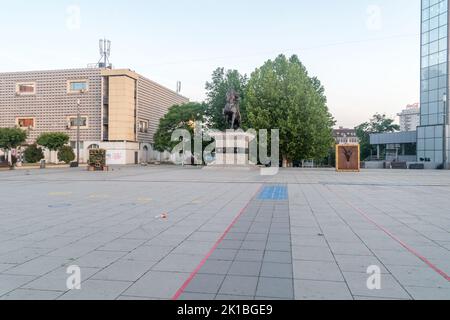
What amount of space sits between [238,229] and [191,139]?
150 feet

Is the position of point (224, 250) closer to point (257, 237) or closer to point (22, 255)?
A: point (257, 237)

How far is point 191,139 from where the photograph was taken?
175 feet

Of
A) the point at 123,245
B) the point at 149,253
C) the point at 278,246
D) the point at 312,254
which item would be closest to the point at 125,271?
the point at 149,253

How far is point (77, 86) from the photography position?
55656 mm

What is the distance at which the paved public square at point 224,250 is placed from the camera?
14.9ft

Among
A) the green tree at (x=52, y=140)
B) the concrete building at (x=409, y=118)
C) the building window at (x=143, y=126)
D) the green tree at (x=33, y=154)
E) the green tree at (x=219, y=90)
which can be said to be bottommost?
the green tree at (x=33, y=154)

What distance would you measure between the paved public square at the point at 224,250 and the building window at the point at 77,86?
47094 mm

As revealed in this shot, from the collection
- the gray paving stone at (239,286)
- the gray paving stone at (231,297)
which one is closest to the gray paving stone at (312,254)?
the gray paving stone at (239,286)

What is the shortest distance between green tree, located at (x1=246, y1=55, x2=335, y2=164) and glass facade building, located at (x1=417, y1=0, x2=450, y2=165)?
56.1 feet

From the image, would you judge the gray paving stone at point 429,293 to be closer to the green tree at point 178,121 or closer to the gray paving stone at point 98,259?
the gray paving stone at point 98,259

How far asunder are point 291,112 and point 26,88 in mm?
41385

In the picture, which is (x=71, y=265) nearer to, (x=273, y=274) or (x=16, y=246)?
(x=16, y=246)

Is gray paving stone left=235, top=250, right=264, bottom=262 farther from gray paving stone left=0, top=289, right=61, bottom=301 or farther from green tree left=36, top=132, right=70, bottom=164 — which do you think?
green tree left=36, top=132, right=70, bottom=164
